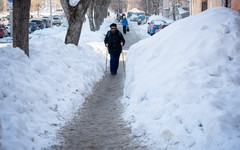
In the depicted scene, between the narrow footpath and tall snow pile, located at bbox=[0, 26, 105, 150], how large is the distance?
226 millimetres

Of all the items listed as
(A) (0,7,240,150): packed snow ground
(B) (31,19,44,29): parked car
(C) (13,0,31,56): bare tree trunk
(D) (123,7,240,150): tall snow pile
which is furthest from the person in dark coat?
(B) (31,19,44,29): parked car

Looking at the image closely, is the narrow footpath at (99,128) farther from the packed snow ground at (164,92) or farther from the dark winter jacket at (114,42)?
the dark winter jacket at (114,42)

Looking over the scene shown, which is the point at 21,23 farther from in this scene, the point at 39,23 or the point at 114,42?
the point at 39,23

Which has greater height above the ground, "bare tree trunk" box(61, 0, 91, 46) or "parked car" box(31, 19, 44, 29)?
"parked car" box(31, 19, 44, 29)

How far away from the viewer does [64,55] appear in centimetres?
955

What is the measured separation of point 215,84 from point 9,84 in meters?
3.82

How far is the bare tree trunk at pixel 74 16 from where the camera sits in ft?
37.3

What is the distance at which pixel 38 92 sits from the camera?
5.97 m

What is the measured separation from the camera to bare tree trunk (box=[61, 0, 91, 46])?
37.3 ft

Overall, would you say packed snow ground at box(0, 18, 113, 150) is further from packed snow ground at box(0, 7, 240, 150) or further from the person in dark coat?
the person in dark coat

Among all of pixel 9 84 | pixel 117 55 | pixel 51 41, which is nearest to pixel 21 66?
pixel 9 84

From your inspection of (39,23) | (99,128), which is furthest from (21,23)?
(39,23)

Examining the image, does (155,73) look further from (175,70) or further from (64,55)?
(64,55)

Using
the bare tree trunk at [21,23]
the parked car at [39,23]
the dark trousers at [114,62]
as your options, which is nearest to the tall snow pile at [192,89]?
the dark trousers at [114,62]
